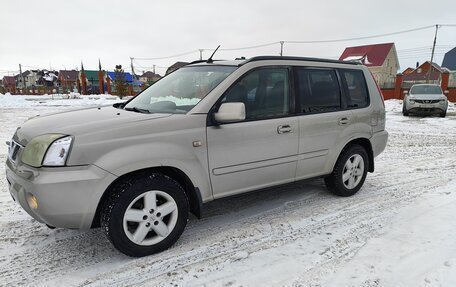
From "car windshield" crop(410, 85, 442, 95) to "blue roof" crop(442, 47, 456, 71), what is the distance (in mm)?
46116

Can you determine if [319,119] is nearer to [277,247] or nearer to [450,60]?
[277,247]

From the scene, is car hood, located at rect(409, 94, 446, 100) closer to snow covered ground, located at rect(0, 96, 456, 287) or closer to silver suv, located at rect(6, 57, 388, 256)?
snow covered ground, located at rect(0, 96, 456, 287)

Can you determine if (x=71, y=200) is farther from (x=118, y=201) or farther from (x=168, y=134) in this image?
(x=168, y=134)

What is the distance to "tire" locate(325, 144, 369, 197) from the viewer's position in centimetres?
454

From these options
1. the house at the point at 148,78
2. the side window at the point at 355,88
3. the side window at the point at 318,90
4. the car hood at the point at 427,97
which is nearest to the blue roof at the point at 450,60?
the house at the point at 148,78

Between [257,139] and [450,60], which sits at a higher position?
[450,60]

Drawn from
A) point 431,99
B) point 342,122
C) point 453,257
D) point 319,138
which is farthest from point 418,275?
point 431,99

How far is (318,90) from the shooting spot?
421 centimetres

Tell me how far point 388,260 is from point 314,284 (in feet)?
2.73

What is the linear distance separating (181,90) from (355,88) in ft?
8.11

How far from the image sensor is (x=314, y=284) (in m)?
2.71

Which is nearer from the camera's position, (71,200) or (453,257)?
(71,200)

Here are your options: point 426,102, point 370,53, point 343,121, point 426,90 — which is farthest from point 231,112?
point 370,53

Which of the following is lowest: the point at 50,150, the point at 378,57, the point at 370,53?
the point at 50,150
